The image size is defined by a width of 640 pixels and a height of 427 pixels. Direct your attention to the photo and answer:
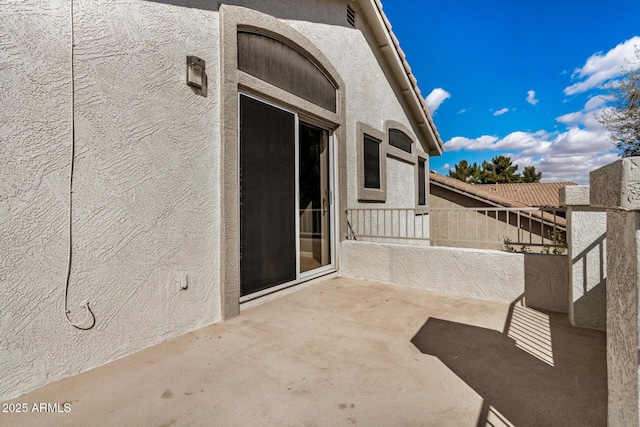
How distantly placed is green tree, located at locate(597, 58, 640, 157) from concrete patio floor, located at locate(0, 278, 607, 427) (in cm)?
1364

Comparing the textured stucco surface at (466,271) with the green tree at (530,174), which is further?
the green tree at (530,174)

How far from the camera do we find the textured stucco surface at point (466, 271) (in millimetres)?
3738

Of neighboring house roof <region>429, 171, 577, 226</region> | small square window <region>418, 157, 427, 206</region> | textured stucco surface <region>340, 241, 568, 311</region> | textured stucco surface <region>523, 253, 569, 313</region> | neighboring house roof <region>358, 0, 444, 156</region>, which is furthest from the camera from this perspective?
neighboring house roof <region>429, 171, 577, 226</region>

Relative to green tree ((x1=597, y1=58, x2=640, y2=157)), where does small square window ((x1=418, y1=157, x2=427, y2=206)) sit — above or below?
below

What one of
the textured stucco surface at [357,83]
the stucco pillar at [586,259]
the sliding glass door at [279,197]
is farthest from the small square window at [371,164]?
the stucco pillar at [586,259]

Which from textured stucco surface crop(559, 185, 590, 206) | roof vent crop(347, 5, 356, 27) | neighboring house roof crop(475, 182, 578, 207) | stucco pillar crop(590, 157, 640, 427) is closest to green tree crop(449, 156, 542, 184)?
neighboring house roof crop(475, 182, 578, 207)

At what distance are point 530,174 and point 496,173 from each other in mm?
4903

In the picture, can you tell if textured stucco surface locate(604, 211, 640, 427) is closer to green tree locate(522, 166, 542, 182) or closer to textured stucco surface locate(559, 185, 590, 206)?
textured stucco surface locate(559, 185, 590, 206)

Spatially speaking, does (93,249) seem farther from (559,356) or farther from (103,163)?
(559,356)

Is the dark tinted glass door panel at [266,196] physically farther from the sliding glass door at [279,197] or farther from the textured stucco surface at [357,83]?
the textured stucco surface at [357,83]

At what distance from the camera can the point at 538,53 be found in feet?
70.3

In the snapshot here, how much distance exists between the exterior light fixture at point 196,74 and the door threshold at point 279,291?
255cm

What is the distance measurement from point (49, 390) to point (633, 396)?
337cm

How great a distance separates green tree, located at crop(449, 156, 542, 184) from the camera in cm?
3772
